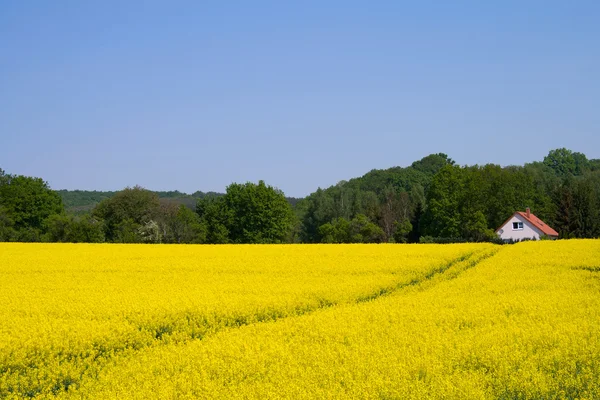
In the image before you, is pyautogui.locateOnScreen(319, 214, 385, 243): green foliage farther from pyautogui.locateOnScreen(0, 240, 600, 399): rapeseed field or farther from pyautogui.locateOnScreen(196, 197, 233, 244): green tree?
pyautogui.locateOnScreen(0, 240, 600, 399): rapeseed field

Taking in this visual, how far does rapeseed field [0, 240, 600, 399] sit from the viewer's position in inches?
343

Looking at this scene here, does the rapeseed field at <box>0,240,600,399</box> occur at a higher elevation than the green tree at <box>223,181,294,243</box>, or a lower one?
lower

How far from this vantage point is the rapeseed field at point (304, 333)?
28.6 ft

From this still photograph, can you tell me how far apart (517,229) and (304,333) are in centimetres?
5939

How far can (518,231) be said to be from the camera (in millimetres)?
66688

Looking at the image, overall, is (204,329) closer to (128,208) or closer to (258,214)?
(258,214)

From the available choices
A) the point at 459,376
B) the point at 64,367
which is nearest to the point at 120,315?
the point at 64,367

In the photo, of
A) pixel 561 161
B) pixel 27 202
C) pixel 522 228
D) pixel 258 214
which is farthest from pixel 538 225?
pixel 561 161

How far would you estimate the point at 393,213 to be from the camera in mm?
99000

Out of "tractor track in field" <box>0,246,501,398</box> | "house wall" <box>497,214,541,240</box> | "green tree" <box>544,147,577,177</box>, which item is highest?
"green tree" <box>544,147,577,177</box>

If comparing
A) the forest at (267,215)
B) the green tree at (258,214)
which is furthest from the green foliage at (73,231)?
the green tree at (258,214)

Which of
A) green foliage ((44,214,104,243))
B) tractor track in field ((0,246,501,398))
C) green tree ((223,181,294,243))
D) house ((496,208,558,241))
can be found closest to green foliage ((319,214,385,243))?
green tree ((223,181,294,243))

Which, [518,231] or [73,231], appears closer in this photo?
[73,231]

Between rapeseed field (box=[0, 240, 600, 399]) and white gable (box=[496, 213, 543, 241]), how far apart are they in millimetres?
44458
